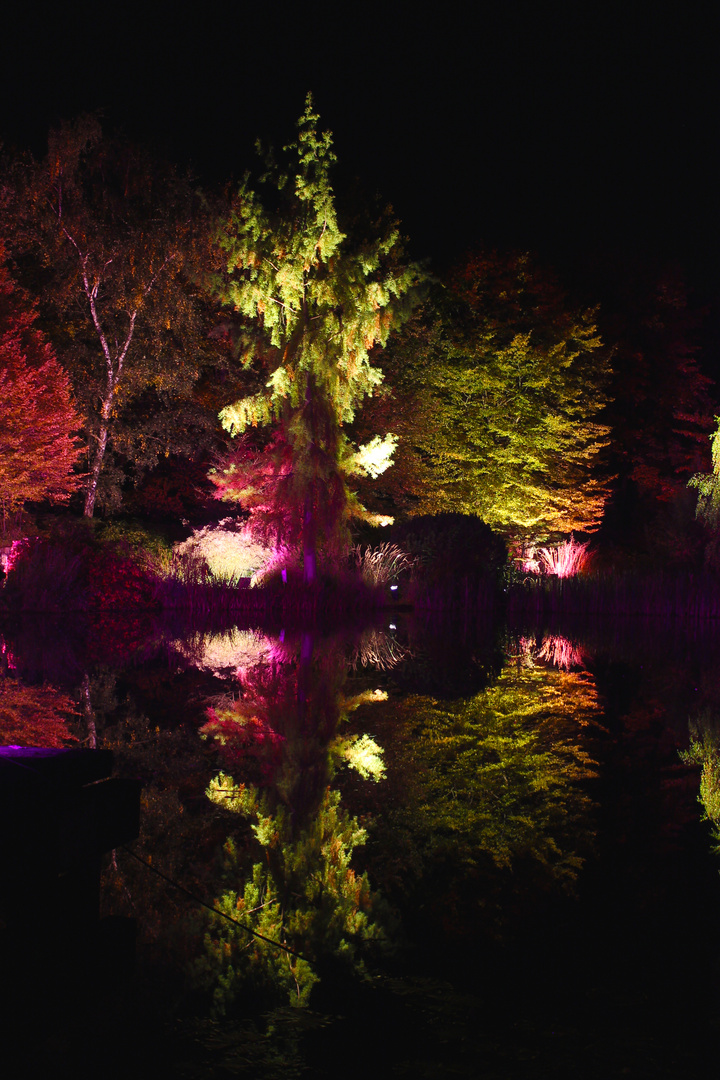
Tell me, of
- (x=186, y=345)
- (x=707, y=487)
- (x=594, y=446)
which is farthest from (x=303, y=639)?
(x=594, y=446)

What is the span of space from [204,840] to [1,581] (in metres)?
13.3

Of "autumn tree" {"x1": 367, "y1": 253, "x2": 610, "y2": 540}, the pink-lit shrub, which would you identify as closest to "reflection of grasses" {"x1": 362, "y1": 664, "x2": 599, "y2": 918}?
the pink-lit shrub

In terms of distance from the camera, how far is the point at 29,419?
17.4m

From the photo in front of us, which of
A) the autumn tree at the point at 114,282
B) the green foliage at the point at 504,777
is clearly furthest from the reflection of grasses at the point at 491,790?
the autumn tree at the point at 114,282

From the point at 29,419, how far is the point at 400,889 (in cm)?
1628

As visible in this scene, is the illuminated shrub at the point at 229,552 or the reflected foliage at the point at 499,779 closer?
the reflected foliage at the point at 499,779

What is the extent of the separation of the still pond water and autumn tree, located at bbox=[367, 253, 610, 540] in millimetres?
20065

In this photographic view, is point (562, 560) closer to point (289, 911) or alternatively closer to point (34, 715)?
point (34, 715)

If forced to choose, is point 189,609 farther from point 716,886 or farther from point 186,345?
point 716,886

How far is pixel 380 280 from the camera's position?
17.9 meters

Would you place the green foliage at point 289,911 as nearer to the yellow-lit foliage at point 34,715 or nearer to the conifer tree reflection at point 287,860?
the conifer tree reflection at point 287,860

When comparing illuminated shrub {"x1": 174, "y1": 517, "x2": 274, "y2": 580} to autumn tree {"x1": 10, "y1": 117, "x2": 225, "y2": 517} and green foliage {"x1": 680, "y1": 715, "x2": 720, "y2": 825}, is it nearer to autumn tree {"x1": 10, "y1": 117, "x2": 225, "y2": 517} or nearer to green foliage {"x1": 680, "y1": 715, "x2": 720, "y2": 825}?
autumn tree {"x1": 10, "y1": 117, "x2": 225, "y2": 517}

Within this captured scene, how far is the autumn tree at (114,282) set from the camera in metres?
21.6

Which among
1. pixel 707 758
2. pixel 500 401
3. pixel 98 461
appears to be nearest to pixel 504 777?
pixel 707 758
